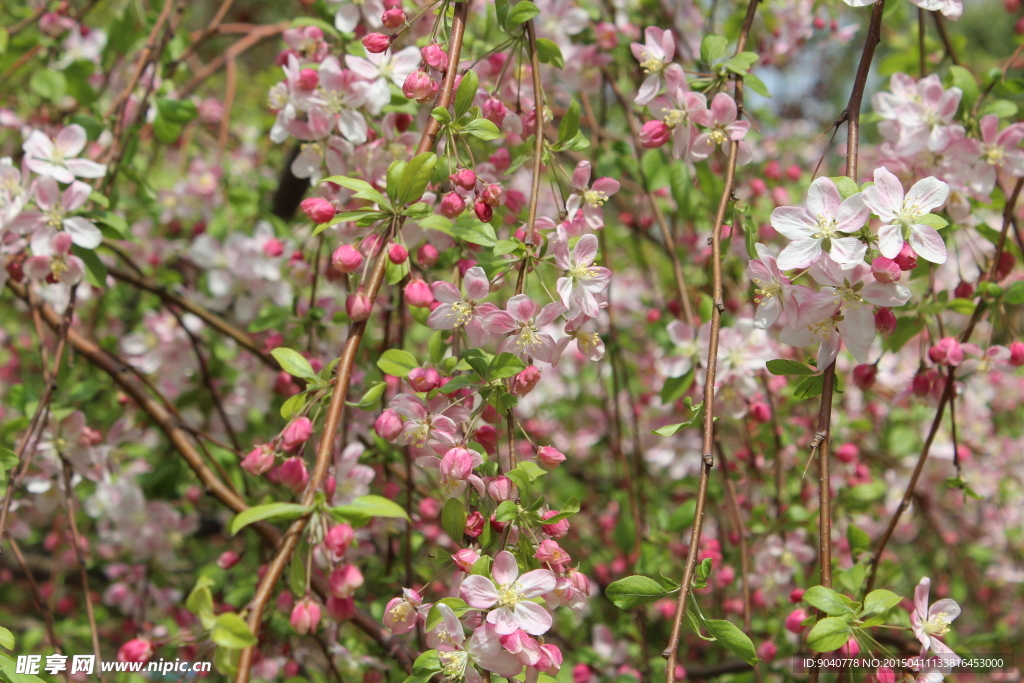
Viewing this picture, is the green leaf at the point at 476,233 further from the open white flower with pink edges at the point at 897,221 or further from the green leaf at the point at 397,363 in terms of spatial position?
the open white flower with pink edges at the point at 897,221

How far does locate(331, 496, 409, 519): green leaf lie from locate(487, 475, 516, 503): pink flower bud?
0.11 metres

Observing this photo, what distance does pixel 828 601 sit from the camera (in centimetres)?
82

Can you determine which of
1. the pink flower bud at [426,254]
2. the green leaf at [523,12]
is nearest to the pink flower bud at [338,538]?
the pink flower bud at [426,254]

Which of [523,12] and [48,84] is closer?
[523,12]

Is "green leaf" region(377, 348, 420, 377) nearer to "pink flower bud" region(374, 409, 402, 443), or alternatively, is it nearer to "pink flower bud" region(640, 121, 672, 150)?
"pink flower bud" region(374, 409, 402, 443)

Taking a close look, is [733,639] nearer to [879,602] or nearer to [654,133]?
[879,602]

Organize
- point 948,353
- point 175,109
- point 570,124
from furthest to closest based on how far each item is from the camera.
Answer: point 175,109, point 948,353, point 570,124

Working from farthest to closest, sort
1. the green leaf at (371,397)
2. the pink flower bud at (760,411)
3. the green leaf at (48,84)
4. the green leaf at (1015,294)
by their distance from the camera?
1. the green leaf at (48,84)
2. the pink flower bud at (760,411)
3. the green leaf at (1015,294)
4. the green leaf at (371,397)

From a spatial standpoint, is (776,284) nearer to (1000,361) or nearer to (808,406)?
(1000,361)

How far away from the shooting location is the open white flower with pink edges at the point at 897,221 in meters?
0.85

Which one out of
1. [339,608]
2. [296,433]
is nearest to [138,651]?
[339,608]

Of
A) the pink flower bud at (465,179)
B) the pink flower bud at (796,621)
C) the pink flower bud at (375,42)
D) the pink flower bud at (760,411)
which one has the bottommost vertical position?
the pink flower bud at (796,621)

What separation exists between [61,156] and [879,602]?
1.40 metres

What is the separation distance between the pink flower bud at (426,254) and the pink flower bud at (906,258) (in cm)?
61
